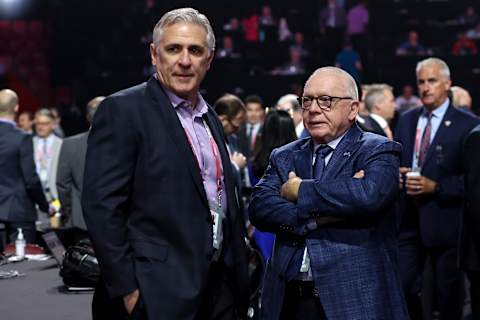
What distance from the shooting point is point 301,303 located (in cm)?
294

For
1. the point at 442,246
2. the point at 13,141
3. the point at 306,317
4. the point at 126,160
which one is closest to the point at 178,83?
the point at 126,160

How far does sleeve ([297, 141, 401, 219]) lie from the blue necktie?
8 cm

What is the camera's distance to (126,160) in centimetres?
254

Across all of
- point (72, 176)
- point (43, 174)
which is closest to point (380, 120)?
point (72, 176)

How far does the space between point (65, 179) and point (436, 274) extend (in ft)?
8.70

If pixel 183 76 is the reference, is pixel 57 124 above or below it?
below

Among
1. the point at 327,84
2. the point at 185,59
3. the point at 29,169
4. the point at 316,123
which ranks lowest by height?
the point at 29,169

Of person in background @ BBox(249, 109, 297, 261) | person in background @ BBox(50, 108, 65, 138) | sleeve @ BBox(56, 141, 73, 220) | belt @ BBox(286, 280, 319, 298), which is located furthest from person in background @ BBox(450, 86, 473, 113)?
person in background @ BBox(50, 108, 65, 138)

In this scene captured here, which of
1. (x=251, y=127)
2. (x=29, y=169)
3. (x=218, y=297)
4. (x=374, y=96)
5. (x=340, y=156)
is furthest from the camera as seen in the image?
(x=251, y=127)

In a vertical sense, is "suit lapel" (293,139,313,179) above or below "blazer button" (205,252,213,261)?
above

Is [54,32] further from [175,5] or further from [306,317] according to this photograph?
[306,317]

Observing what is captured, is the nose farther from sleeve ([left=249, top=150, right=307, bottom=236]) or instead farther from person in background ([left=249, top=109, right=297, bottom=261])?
person in background ([left=249, top=109, right=297, bottom=261])

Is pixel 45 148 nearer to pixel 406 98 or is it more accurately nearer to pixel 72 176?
pixel 72 176

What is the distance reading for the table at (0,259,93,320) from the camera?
3.11 metres
